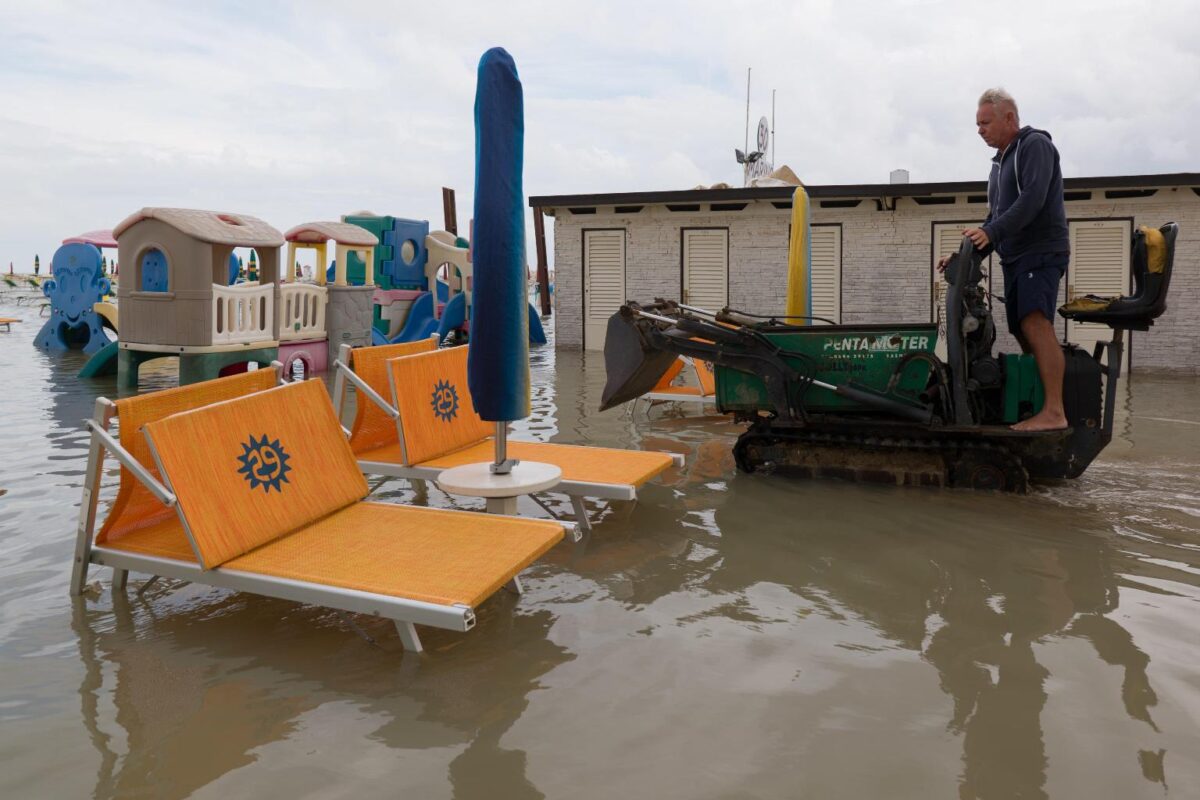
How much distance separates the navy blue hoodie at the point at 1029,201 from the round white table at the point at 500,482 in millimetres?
3624

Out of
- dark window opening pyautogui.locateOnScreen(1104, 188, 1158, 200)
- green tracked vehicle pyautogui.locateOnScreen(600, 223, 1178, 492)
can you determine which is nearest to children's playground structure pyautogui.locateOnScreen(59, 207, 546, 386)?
green tracked vehicle pyautogui.locateOnScreen(600, 223, 1178, 492)

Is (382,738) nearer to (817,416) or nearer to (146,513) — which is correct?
(146,513)

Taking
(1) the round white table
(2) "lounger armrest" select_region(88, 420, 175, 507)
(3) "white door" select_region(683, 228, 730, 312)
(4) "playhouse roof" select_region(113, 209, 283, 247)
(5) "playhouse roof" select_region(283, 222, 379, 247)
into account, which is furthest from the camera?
(3) "white door" select_region(683, 228, 730, 312)

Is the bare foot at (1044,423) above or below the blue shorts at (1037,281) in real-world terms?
below

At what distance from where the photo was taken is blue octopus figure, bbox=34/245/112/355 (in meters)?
19.8

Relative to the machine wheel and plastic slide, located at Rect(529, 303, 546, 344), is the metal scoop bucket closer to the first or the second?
the machine wheel

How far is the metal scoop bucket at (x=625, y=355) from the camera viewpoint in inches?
283

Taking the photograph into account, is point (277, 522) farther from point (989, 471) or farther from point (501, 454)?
point (989, 471)

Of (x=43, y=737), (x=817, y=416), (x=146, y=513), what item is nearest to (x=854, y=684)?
(x=43, y=737)

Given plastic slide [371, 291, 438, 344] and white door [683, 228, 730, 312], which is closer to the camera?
white door [683, 228, 730, 312]

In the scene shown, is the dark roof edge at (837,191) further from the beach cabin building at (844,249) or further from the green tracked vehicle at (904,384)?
the green tracked vehicle at (904,384)

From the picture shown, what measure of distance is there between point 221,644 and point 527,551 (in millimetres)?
1356

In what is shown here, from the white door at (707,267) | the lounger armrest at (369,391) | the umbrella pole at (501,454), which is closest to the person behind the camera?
the umbrella pole at (501,454)

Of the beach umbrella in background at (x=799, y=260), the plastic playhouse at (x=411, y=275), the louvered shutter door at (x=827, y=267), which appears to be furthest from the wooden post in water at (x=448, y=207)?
the beach umbrella in background at (x=799, y=260)
